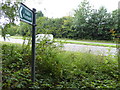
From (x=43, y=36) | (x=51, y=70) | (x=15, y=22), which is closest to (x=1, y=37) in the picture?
(x=15, y=22)

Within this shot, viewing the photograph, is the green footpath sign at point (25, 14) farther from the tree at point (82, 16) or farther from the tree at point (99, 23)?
the tree at point (82, 16)

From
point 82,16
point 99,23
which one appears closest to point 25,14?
point 82,16

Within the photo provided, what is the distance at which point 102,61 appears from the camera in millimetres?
2371

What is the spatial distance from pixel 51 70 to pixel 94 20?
8.87 metres

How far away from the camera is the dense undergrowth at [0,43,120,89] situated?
141 cm

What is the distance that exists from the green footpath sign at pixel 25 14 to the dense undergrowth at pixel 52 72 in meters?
0.67

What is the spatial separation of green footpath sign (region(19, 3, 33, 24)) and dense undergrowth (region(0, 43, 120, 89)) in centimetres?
67

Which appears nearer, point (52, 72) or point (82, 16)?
point (52, 72)

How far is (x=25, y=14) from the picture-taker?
1.20 metres

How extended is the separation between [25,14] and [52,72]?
3.14ft

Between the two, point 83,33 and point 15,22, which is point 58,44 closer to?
point 15,22

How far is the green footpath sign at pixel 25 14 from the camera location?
1135mm

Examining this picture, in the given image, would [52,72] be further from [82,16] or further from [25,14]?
[82,16]

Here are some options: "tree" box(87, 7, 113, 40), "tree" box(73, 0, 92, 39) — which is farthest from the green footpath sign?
"tree" box(73, 0, 92, 39)
